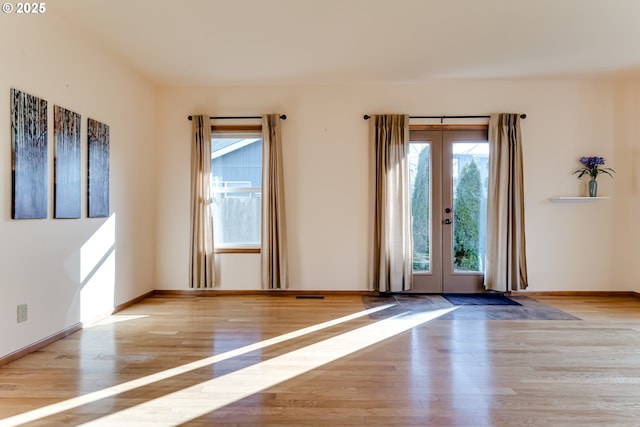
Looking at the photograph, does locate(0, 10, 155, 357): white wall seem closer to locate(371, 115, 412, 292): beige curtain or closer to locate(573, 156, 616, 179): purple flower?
locate(371, 115, 412, 292): beige curtain

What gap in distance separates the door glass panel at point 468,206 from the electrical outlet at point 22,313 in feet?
14.4

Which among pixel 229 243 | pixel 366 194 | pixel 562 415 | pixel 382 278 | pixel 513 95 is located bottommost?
pixel 562 415

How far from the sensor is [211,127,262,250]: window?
14.9ft

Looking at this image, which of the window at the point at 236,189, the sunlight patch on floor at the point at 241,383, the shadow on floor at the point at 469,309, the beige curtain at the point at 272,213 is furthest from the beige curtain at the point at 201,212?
the sunlight patch on floor at the point at 241,383

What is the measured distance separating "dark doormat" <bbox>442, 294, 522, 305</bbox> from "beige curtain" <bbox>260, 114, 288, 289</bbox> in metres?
2.10

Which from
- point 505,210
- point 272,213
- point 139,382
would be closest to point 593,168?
point 505,210

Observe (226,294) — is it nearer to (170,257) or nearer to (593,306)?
(170,257)

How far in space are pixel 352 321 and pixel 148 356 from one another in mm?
1808

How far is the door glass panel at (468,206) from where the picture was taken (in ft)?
14.8

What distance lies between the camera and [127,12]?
112 inches

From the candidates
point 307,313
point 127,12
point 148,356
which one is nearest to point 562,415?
point 307,313

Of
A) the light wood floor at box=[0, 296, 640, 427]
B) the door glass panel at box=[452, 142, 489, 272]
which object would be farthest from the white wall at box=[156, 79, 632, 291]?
the light wood floor at box=[0, 296, 640, 427]

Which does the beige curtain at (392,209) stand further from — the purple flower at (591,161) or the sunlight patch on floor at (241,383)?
the purple flower at (591,161)

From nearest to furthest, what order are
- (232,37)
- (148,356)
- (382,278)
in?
1. (148,356)
2. (232,37)
3. (382,278)
